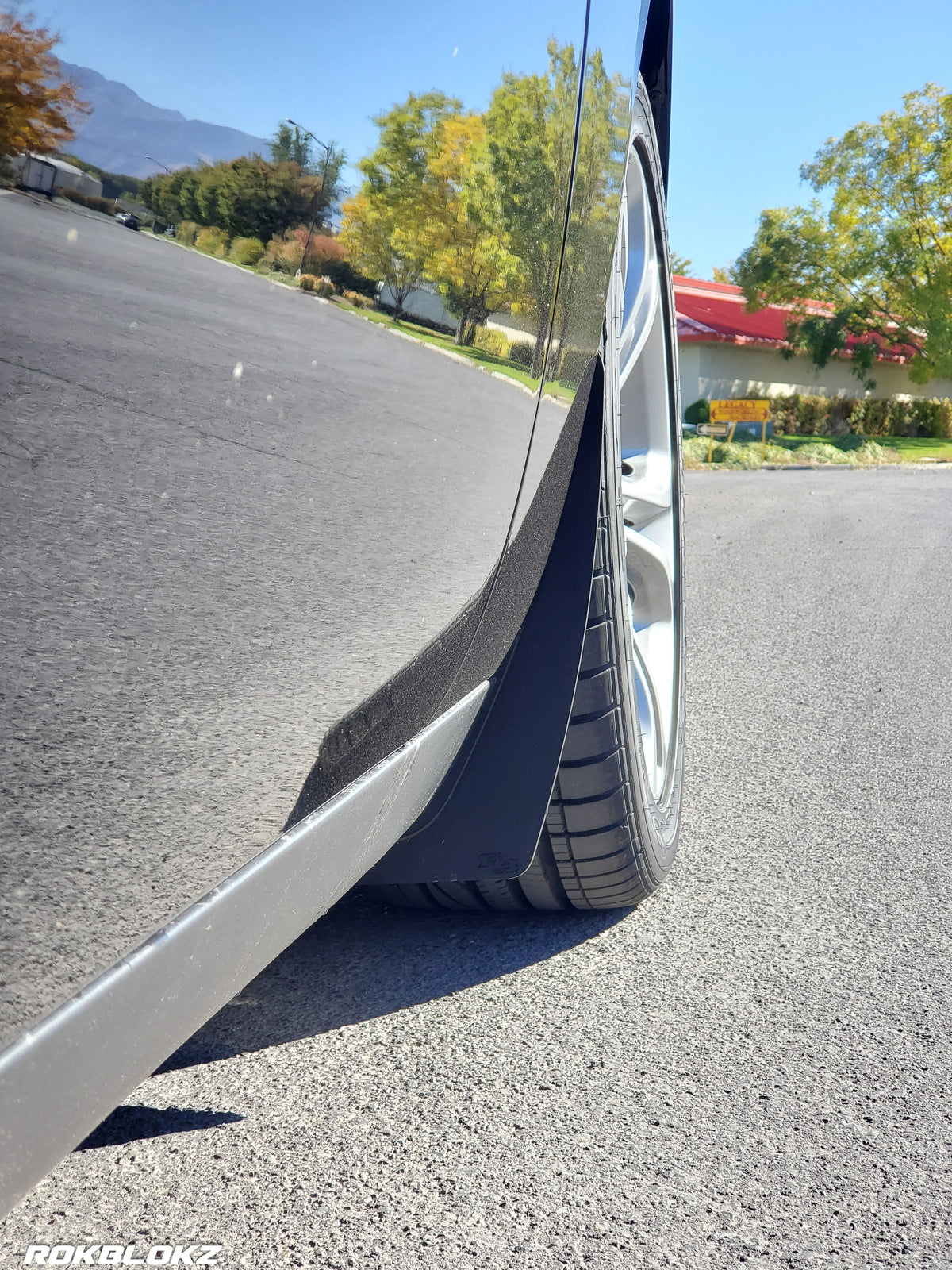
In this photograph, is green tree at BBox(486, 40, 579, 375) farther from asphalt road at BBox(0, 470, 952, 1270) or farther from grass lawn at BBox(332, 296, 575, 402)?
asphalt road at BBox(0, 470, 952, 1270)

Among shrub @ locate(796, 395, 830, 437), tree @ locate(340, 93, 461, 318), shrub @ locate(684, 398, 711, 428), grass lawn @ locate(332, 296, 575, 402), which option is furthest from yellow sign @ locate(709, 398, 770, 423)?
tree @ locate(340, 93, 461, 318)

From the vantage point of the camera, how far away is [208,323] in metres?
0.80

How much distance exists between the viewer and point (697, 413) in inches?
916

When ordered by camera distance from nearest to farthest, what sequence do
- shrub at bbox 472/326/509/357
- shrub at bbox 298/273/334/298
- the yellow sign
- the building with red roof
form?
1. shrub at bbox 298/273/334/298
2. shrub at bbox 472/326/509/357
3. the yellow sign
4. the building with red roof

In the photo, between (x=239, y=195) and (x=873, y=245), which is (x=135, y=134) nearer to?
(x=239, y=195)

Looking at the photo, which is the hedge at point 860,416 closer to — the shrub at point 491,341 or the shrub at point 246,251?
the shrub at point 491,341

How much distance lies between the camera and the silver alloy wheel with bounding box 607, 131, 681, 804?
2033mm

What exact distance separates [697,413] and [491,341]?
23.3 meters

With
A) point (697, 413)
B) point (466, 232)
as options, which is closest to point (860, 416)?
point (697, 413)

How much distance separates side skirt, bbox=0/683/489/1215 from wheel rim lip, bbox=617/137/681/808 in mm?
982

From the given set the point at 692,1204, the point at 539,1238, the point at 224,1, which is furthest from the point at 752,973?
the point at 224,1

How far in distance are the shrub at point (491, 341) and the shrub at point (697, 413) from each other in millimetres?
22383

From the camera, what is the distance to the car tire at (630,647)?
158cm

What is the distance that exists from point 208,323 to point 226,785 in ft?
1.31
